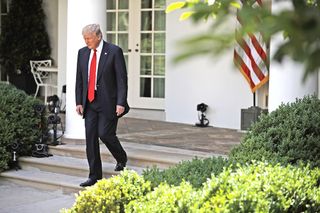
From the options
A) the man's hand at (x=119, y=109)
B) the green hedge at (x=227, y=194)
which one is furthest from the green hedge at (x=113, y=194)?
the man's hand at (x=119, y=109)

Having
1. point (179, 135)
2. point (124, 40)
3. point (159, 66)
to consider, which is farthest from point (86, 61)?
point (124, 40)

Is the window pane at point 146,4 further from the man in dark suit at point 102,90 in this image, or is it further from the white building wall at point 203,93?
the man in dark suit at point 102,90

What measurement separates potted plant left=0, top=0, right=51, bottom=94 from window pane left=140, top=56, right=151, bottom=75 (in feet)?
9.13

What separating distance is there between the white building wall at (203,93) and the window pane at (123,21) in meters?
1.29

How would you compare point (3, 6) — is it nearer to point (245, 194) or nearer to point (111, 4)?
point (111, 4)

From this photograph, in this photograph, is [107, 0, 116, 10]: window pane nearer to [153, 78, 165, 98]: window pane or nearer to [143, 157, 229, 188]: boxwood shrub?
[153, 78, 165, 98]: window pane

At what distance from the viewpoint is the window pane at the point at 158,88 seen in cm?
1178

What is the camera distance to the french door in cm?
1180

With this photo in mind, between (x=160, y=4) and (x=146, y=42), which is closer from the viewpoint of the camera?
(x=160, y=4)

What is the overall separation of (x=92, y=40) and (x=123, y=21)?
5.80 metres

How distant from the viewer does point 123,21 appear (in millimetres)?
12305

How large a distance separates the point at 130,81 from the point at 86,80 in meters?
5.45

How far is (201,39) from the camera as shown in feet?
4.25

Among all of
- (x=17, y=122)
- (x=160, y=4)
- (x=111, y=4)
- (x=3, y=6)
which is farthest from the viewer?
(x=3, y=6)
